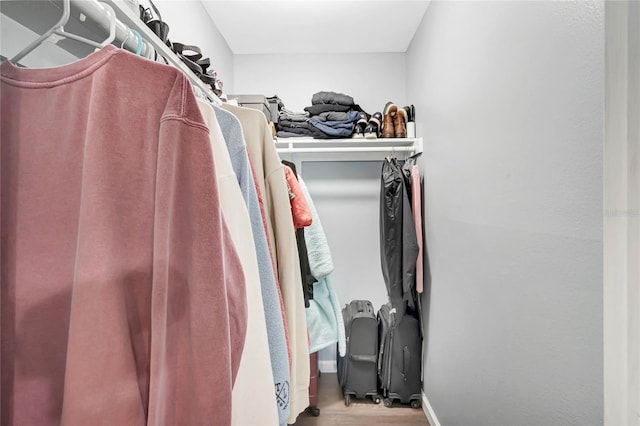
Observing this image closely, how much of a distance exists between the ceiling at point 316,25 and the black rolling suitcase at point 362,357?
195cm

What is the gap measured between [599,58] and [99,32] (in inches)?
40.2

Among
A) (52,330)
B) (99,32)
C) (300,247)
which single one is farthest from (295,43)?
(52,330)

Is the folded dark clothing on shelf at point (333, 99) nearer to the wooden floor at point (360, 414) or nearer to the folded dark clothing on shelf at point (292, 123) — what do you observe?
the folded dark clothing on shelf at point (292, 123)

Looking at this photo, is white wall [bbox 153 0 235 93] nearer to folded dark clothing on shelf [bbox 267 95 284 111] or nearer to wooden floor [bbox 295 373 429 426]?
folded dark clothing on shelf [bbox 267 95 284 111]

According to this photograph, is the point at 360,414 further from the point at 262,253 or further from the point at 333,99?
the point at 333,99

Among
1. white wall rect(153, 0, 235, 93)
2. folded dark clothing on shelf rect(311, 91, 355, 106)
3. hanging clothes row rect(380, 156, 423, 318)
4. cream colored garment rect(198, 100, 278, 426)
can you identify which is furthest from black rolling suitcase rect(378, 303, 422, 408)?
white wall rect(153, 0, 235, 93)

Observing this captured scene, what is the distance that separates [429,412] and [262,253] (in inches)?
71.6

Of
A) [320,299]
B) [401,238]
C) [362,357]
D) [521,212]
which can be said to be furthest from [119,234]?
[362,357]

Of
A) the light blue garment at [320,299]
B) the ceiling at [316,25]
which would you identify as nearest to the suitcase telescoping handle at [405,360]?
the light blue garment at [320,299]

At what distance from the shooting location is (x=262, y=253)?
70 centimetres

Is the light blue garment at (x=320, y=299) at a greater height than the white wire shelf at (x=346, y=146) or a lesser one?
lesser

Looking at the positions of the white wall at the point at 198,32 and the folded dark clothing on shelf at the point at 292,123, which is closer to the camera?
the white wall at the point at 198,32

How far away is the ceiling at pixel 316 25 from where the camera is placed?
6.22ft

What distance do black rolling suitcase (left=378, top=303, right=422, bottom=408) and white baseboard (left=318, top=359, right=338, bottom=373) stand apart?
0.57m
